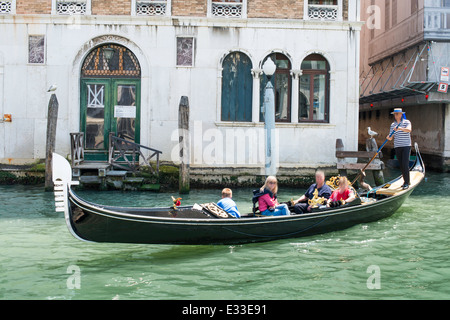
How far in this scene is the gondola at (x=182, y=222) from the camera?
243 inches

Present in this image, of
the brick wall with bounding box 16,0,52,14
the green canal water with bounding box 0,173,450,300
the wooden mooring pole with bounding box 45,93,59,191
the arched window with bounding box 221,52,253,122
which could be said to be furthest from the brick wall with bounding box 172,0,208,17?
the green canal water with bounding box 0,173,450,300

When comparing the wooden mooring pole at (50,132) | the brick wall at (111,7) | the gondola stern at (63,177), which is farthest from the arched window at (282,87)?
the gondola stern at (63,177)

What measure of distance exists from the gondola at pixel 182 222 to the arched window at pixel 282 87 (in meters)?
5.07

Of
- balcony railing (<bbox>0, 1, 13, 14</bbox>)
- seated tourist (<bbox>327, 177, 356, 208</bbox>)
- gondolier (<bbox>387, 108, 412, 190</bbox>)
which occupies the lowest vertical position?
seated tourist (<bbox>327, 177, 356, 208</bbox>)

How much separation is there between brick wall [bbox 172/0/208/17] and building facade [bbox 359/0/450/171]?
6286 millimetres

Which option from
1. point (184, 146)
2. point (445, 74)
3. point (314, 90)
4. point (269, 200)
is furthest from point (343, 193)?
point (445, 74)

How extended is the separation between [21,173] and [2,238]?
18.6 ft

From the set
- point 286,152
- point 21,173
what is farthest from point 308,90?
point 21,173

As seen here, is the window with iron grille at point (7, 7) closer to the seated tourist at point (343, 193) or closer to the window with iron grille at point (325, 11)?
the window with iron grille at point (325, 11)

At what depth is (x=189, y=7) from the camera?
1301cm

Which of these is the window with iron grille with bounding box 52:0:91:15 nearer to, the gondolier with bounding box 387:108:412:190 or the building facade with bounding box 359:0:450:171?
the gondolier with bounding box 387:108:412:190

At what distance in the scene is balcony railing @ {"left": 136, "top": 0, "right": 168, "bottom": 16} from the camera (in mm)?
13000
